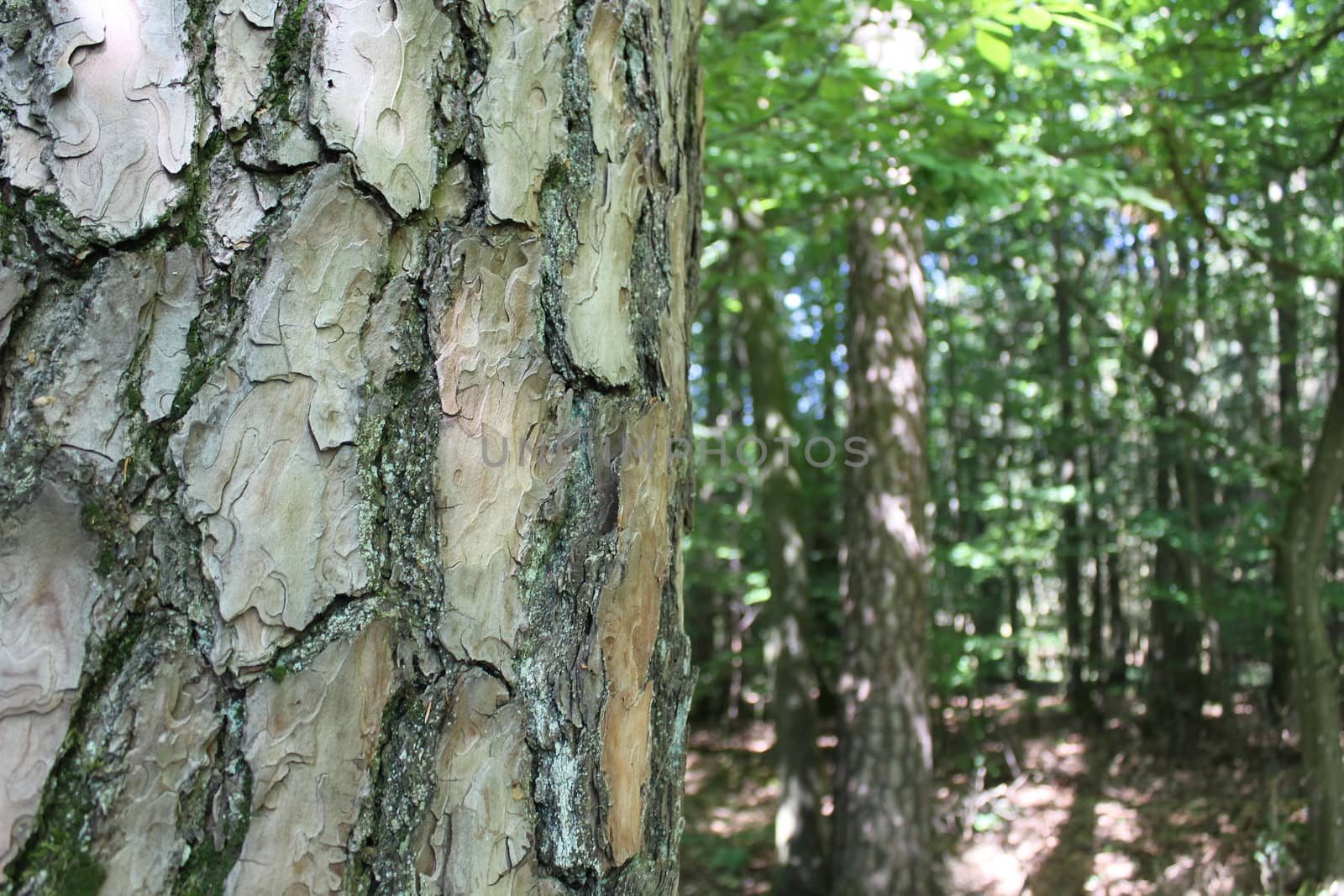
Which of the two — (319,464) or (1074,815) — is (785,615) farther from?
(319,464)

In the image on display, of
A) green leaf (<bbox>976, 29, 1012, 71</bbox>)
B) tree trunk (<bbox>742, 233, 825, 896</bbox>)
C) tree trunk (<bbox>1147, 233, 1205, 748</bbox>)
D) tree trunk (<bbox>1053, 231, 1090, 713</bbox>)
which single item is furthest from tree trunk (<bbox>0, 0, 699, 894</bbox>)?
tree trunk (<bbox>1053, 231, 1090, 713</bbox>)

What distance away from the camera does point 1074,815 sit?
8938 millimetres

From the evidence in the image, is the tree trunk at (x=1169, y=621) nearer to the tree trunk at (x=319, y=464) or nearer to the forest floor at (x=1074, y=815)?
the forest floor at (x=1074, y=815)

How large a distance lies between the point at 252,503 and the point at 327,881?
0.29 metres

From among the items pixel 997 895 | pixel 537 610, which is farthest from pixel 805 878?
pixel 537 610

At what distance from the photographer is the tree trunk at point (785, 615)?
7605mm

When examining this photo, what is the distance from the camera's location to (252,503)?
71cm

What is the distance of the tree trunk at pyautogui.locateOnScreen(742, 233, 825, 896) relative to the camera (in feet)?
25.0

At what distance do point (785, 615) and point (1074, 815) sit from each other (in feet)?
11.8

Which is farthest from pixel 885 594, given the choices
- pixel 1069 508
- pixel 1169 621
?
pixel 1169 621

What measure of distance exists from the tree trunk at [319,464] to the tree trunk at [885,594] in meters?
5.48

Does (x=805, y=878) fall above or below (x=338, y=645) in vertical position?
below

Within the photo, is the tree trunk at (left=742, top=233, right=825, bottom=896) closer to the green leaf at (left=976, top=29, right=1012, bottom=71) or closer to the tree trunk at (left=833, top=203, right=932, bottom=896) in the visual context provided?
the tree trunk at (left=833, top=203, right=932, bottom=896)

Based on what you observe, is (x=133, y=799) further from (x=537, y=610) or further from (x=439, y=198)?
(x=439, y=198)
